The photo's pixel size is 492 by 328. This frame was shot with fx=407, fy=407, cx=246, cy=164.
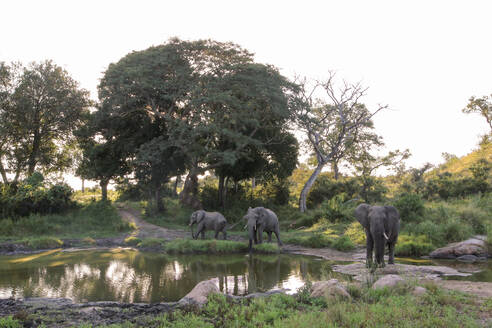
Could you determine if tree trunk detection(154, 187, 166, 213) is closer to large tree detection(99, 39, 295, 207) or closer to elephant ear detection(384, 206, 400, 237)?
large tree detection(99, 39, 295, 207)

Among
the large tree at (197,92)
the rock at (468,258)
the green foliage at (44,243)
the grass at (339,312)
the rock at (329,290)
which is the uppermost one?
the large tree at (197,92)

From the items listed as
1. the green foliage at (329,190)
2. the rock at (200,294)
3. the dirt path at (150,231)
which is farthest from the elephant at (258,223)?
the green foliage at (329,190)

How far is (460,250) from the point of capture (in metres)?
16.4

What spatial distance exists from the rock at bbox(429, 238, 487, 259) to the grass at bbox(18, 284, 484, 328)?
329 inches

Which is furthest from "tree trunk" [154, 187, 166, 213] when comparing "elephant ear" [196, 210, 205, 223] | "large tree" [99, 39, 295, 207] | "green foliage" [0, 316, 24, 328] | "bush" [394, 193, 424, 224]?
"green foliage" [0, 316, 24, 328]

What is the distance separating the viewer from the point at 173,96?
27.1 m

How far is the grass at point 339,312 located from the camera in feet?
21.9

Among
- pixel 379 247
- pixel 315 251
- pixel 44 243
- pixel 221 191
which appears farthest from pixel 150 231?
pixel 379 247

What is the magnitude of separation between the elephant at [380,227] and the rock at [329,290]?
3.96m

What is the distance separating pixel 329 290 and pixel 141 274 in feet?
23.8

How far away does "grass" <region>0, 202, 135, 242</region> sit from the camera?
22.5 metres

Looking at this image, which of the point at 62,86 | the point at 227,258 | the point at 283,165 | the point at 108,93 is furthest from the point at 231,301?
the point at 62,86

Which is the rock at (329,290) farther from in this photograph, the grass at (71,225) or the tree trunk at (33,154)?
the tree trunk at (33,154)

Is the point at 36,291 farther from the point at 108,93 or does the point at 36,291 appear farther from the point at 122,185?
the point at 122,185
